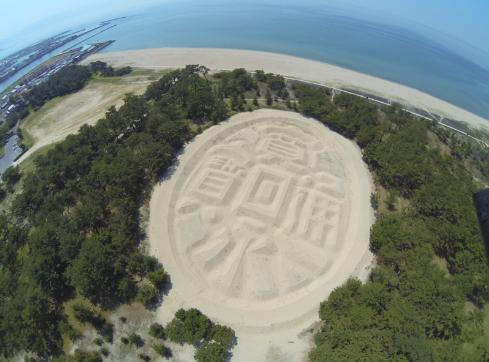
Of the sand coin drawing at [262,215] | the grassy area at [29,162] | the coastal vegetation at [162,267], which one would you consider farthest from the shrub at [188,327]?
the grassy area at [29,162]

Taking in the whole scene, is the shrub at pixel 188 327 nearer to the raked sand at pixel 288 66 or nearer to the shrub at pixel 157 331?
the shrub at pixel 157 331

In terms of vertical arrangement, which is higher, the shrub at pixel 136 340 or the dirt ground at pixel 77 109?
the dirt ground at pixel 77 109

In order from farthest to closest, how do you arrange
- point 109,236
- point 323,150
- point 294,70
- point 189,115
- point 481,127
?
point 294,70 < point 481,127 < point 189,115 < point 323,150 < point 109,236

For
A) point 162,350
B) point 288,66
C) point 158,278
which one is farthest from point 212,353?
point 288,66

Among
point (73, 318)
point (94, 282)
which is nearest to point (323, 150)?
point (94, 282)

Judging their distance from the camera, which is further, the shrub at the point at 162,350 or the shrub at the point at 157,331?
the shrub at the point at 157,331

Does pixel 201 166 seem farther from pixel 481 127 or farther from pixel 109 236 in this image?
pixel 481 127
